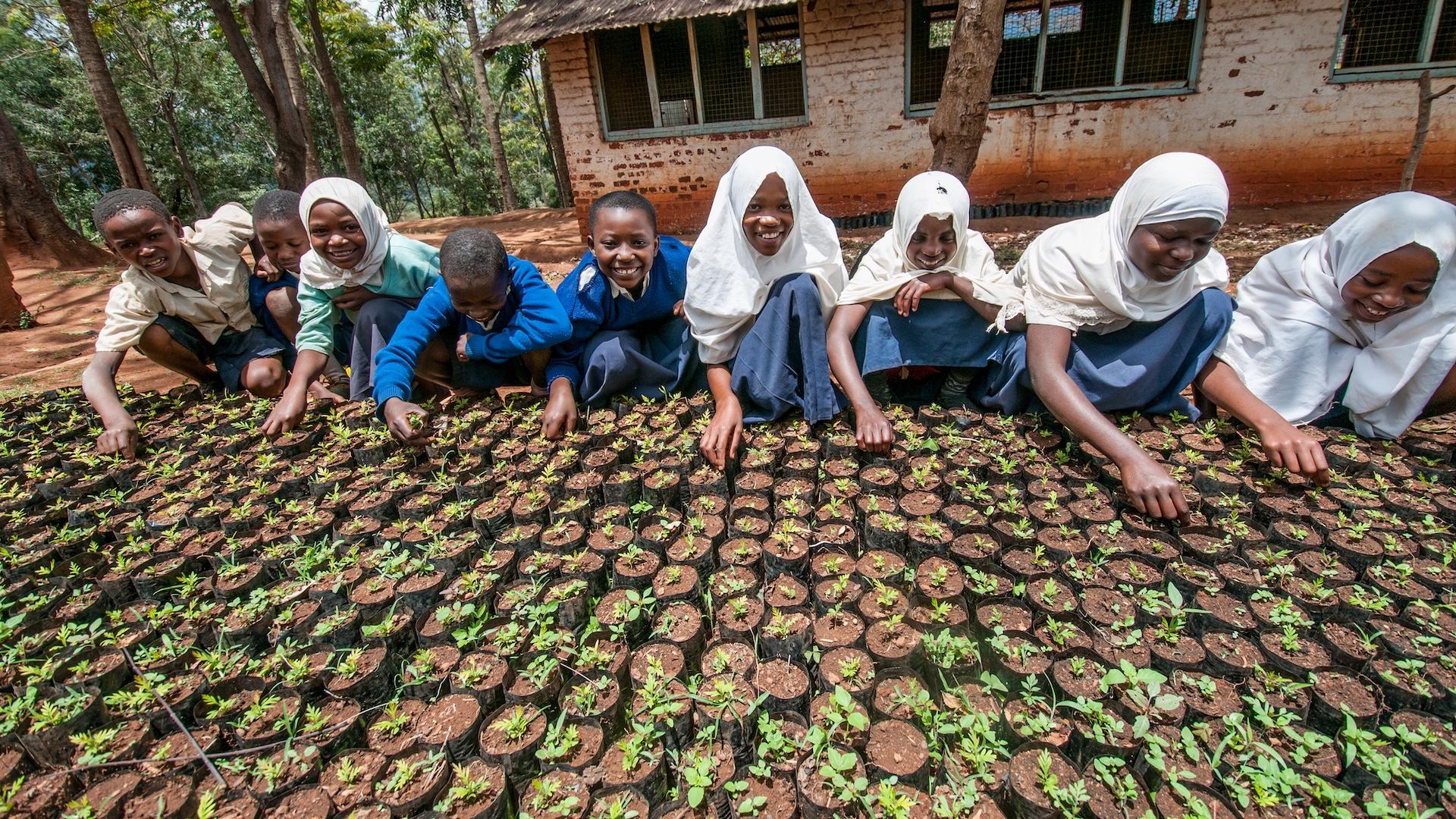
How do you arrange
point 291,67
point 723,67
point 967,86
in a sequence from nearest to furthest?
1. point 967,86
2. point 723,67
3. point 291,67

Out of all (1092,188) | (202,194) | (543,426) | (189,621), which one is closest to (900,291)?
Answer: (543,426)

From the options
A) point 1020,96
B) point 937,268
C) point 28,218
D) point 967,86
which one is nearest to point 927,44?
point 1020,96

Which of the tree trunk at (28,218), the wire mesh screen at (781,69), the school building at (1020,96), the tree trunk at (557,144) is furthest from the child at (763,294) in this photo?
the tree trunk at (557,144)

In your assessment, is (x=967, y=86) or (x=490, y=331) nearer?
(x=490, y=331)

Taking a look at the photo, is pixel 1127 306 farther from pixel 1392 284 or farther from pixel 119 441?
pixel 119 441

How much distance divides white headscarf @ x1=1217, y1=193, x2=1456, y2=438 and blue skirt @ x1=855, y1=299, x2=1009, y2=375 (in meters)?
0.84

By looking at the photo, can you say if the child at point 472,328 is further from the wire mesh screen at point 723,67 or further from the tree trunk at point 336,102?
the tree trunk at point 336,102

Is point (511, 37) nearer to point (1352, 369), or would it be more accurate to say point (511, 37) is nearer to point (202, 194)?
point (1352, 369)

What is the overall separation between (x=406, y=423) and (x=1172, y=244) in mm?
2721

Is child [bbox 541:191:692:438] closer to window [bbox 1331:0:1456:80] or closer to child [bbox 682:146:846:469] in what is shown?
child [bbox 682:146:846:469]

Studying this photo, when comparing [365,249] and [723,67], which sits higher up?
[723,67]

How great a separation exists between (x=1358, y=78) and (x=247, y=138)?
26445 mm

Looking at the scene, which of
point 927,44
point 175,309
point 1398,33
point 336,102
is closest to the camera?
point 175,309

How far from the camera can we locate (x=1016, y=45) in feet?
26.9
